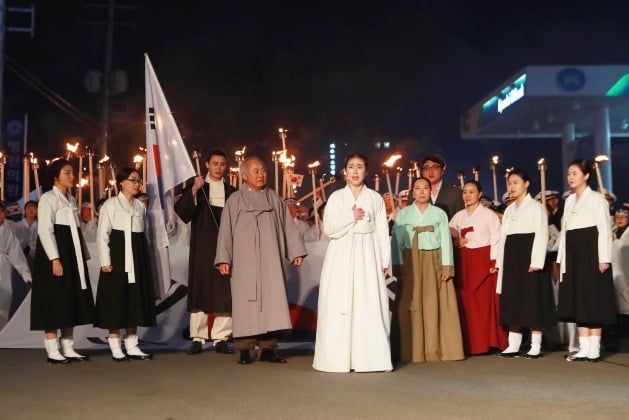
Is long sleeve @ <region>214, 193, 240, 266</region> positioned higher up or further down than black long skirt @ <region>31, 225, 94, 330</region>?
higher up

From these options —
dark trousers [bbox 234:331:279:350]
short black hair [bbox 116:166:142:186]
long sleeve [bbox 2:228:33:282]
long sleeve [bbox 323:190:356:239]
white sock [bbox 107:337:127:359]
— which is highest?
short black hair [bbox 116:166:142:186]

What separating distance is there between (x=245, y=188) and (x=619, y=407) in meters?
3.31

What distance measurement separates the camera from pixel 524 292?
667 centimetres

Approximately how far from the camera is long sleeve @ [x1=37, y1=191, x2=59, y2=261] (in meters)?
6.14

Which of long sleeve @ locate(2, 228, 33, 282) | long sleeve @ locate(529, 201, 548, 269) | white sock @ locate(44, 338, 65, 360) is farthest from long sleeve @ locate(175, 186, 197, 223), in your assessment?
long sleeve @ locate(529, 201, 548, 269)

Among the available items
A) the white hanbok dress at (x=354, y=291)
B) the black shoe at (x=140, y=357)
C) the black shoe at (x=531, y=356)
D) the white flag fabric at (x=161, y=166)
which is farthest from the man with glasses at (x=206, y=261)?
the black shoe at (x=531, y=356)

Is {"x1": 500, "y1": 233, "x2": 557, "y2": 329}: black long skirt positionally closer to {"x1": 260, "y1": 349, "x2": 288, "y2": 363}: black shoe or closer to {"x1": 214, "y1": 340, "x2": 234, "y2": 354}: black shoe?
{"x1": 260, "y1": 349, "x2": 288, "y2": 363}: black shoe

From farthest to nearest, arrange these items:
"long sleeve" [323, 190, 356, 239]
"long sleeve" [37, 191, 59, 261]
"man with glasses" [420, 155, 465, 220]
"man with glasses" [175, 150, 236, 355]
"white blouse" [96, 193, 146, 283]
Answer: "man with glasses" [420, 155, 465, 220] → "man with glasses" [175, 150, 236, 355] → "white blouse" [96, 193, 146, 283] → "long sleeve" [37, 191, 59, 261] → "long sleeve" [323, 190, 356, 239]

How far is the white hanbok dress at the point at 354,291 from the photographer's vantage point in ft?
19.0

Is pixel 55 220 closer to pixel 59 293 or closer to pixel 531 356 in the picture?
pixel 59 293

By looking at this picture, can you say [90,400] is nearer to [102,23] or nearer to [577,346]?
[577,346]

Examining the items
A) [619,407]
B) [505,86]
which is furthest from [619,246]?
[505,86]

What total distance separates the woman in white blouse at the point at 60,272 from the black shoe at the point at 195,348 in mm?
900

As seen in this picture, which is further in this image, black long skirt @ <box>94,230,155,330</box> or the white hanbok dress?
black long skirt @ <box>94,230,155,330</box>
